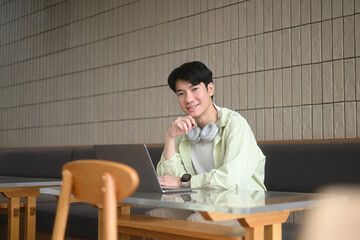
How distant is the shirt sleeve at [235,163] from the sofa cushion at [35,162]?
8.11 ft

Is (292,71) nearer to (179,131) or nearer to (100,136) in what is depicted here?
(179,131)

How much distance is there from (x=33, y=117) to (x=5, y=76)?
0.85 meters

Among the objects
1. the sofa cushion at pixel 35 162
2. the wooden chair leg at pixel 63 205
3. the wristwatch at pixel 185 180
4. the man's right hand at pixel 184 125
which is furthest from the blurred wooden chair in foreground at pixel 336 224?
the sofa cushion at pixel 35 162

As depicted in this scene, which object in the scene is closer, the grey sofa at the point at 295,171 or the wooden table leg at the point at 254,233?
the wooden table leg at the point at 254,233

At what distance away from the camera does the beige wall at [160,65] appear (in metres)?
2.98

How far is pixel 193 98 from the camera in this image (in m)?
2.52

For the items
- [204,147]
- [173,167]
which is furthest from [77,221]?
[204,147]

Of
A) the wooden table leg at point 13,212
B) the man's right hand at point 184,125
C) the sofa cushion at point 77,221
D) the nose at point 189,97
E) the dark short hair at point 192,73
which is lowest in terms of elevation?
the sofa cushion at point 77,221

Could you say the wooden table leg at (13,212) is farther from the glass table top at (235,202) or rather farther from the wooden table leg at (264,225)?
the wooden table leg at (264,225)

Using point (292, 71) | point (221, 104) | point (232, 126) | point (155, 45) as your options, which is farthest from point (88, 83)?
point (232, 126)

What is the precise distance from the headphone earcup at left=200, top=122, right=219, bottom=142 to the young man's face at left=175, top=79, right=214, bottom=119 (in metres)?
0.13

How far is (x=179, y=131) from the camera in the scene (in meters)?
2.42

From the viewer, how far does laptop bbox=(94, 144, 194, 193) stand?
1882mm

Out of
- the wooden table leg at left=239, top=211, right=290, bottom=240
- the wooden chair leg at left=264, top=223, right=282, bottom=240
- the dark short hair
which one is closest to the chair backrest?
the wooden table leg at left=239, top=211, right=290, bottom=240
